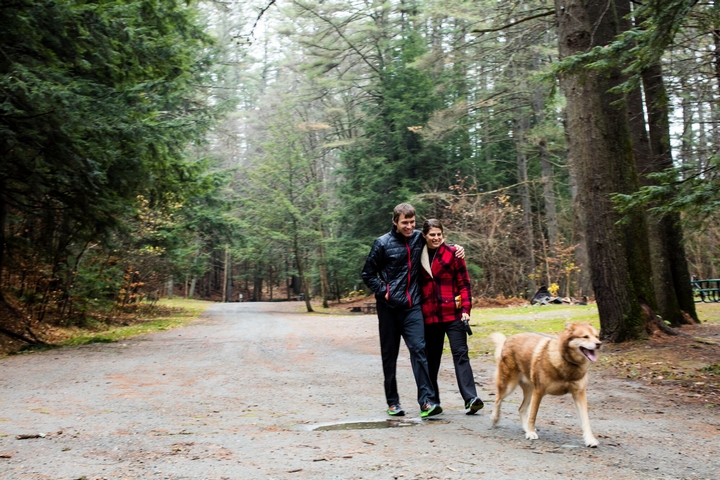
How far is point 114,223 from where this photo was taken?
46.2 feet

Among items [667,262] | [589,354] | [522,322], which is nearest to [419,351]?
[589,354]

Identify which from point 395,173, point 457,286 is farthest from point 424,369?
point 395,173

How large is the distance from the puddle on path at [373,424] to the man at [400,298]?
14cm

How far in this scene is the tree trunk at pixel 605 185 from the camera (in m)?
11.0

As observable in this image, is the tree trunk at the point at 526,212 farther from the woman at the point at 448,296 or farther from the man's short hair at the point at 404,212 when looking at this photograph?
the man's short hair at the point at 404,212

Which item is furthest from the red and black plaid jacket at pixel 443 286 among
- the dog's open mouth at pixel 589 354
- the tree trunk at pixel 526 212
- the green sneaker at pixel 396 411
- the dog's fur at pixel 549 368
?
the tree trunk at pixel 526 212

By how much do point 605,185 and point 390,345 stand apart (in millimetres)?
6247

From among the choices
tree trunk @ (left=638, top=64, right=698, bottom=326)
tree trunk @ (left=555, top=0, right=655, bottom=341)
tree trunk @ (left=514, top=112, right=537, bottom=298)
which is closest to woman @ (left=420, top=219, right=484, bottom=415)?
tree trunk @ (left=555, top=0, right=655, bottom=341)

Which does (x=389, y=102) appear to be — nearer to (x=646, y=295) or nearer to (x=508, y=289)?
(x=508, y=289)

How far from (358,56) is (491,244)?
1591 cm

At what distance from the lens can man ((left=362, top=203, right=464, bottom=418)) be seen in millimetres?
6426

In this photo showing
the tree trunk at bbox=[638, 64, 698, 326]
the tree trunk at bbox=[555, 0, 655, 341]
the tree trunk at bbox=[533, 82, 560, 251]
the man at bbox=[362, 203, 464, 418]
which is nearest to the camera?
the man at bbox=[362, 203, 464, 418]

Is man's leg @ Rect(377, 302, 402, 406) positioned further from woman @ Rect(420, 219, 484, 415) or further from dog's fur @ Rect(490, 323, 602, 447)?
dog's fur @ Rect(490, 323, 602, 447)

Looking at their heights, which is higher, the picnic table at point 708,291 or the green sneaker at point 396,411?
the picnic table at point 708,291
